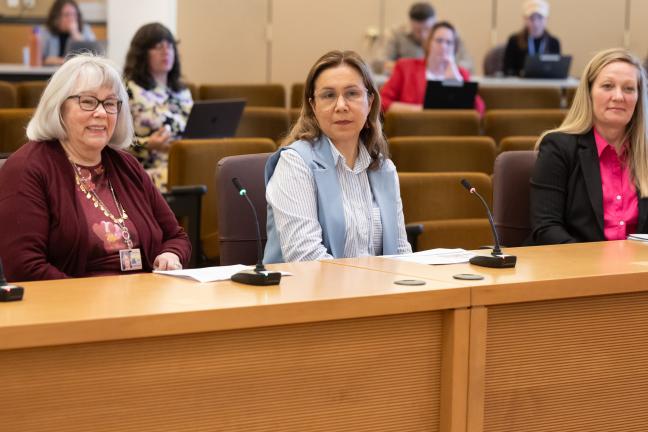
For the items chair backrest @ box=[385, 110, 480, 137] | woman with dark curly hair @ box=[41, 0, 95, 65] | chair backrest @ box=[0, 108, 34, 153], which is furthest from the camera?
woman with dark curly hair @ box=[41, 0, 95, 65]

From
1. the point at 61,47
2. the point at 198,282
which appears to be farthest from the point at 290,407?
the point at 61,47

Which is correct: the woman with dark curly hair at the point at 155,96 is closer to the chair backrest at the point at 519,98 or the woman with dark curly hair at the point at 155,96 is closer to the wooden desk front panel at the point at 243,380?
the chair backrest at the point at 519,98

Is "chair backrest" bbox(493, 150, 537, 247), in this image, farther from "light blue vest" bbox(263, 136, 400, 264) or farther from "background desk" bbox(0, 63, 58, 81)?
"background desk" bbox(0, 63, 58, 81)

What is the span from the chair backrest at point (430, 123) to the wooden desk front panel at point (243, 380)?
137 inches

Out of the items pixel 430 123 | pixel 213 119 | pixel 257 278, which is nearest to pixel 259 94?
pixel 430 123

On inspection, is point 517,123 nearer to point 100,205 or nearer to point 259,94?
point 259,94

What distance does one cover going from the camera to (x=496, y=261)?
8.91 ft

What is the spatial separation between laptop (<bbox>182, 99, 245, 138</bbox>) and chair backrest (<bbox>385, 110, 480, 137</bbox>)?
2.75 feet

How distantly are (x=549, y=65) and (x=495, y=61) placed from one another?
1.17m

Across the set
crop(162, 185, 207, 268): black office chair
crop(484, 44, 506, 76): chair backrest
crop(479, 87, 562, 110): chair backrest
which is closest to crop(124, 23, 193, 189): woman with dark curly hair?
crop(162, 185, 207, 268): black office chair

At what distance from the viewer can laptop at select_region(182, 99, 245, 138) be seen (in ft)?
17.2

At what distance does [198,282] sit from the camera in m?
2.42

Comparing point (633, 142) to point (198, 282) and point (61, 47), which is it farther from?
point (61, 47)

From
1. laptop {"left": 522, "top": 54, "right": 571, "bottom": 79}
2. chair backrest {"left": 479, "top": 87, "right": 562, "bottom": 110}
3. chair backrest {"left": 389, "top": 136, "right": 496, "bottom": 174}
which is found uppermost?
laptop {"left": 522, "top": 54, "right": 571, "bottom": 79}
